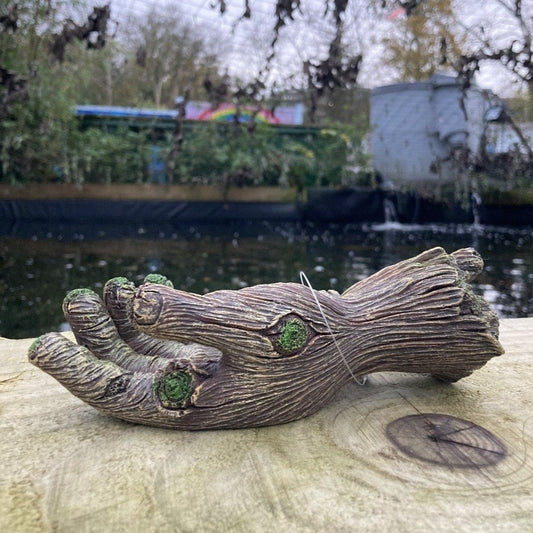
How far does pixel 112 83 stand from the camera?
15.5 meters

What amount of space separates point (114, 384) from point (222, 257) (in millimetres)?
3658

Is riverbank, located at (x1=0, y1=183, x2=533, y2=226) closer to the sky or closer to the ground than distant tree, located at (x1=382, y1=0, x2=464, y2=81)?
closer to the ground

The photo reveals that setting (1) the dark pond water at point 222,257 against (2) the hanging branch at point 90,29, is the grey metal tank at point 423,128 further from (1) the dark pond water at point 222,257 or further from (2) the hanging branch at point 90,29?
(2) the hanging branch at point 90,29

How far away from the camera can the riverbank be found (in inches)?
259

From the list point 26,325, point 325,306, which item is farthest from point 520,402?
point 26,325

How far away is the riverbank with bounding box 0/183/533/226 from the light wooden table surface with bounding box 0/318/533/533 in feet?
18.3

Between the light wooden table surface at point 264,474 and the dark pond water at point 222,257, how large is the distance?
182 cm

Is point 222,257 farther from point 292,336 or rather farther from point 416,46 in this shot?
point 416,46

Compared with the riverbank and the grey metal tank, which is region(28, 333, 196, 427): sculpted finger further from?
the grey metal tank

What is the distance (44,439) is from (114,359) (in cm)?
23

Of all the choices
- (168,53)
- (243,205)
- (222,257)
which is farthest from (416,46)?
(222,257)

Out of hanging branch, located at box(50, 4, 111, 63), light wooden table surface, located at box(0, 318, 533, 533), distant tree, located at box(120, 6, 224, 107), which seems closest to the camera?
light wooden table surface, located at box(0, 318, 533, 533)

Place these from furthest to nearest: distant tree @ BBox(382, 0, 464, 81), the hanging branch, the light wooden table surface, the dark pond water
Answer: distant tree @ BBox(382, 0, 464, 81), the hanging branch, the dark pond water, the light wooden table surface

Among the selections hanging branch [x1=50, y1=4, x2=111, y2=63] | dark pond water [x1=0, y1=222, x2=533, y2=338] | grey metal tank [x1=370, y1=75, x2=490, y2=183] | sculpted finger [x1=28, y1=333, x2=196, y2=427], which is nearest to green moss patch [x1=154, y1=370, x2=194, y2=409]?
sculpted finger [x1=28, y1=333, x2=196, y2=427]
